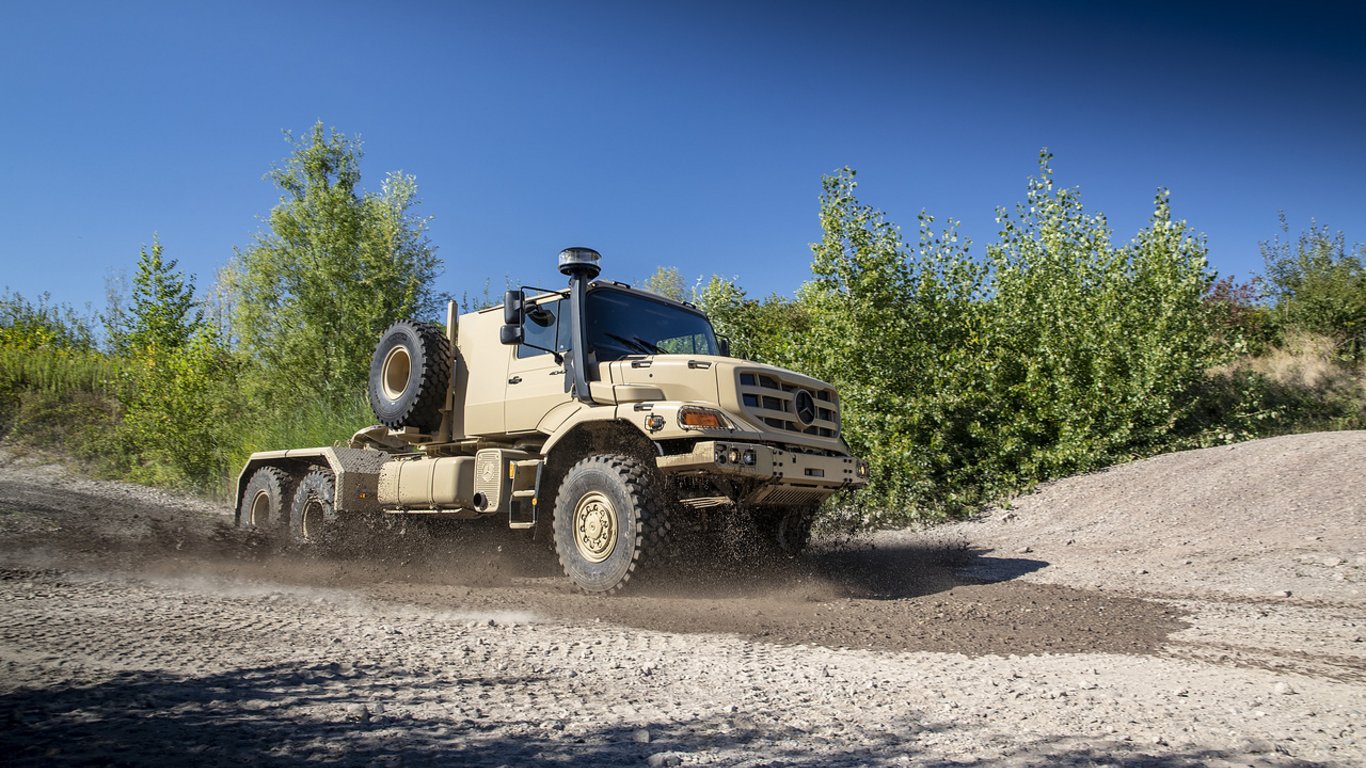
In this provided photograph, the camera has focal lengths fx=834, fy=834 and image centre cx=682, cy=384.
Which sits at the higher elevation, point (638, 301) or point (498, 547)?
point (638, 301)

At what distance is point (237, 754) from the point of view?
111 inches

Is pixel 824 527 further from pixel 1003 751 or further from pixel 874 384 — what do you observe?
pixel 1003 751

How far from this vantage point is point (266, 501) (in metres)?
11.3

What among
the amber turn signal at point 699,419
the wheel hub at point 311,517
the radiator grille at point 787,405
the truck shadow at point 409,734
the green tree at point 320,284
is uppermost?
the green tree at point 320,284

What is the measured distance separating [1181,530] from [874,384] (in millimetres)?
5036

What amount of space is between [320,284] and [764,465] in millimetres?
22375

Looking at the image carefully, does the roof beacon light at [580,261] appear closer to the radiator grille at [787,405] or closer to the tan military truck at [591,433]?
the tan military truck at [591,433]

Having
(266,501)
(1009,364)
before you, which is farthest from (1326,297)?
(266,501)

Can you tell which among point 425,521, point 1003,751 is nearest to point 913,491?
point 425,521

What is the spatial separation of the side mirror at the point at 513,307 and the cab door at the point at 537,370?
0.26 m

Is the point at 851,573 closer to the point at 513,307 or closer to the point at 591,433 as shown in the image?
the point at 591,433

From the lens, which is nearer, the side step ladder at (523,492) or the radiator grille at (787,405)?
the radiator grille at (787,405)

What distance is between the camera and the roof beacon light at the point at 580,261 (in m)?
8.02

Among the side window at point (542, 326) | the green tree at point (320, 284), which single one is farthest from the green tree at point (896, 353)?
the green tree at point (320, 284)
